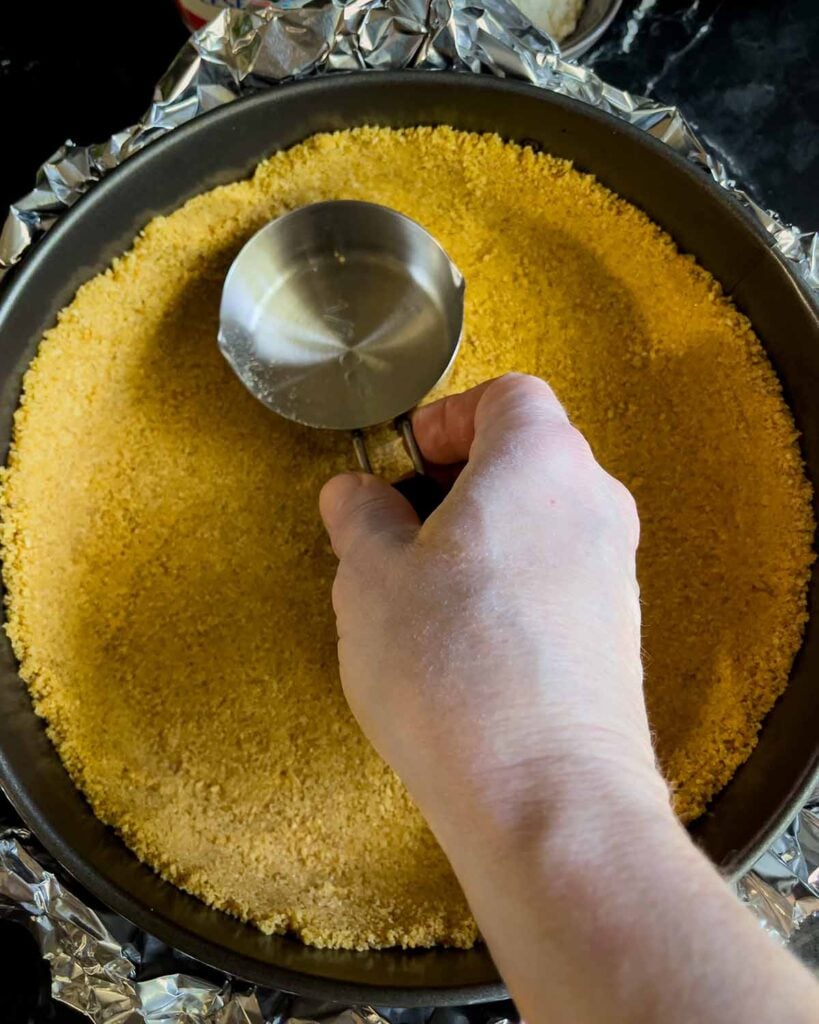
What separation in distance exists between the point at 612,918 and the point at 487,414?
1.14 ft

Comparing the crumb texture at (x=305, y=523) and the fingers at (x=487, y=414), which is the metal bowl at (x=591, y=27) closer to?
the crumb texture at (x=305, y=523)

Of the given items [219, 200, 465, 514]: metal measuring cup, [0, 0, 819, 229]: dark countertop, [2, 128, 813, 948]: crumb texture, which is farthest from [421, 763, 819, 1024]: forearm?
[0, 0, 819, 229]: dark countertop

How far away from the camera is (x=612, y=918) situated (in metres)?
0.45

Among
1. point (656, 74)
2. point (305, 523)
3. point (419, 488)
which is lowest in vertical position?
point (305, 523)

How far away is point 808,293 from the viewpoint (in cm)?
83

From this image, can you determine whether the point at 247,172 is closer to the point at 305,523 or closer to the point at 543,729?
the point at 305,523

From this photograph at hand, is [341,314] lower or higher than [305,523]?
higher

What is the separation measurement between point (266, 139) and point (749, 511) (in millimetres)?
626

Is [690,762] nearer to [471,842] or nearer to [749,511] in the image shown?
[749,511]

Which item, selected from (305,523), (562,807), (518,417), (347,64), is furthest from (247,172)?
(562,807)

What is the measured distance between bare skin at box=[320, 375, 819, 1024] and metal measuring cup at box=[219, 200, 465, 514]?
0.23 metres

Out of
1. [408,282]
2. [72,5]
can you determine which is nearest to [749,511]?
[408,282]

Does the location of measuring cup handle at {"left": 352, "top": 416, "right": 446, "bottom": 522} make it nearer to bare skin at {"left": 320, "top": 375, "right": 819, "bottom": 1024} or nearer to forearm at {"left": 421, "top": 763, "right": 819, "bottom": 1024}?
bare skin at {"left": 320, "top": 375, "right": 819, "bottom": 1024}

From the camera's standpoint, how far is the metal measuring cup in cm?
88
